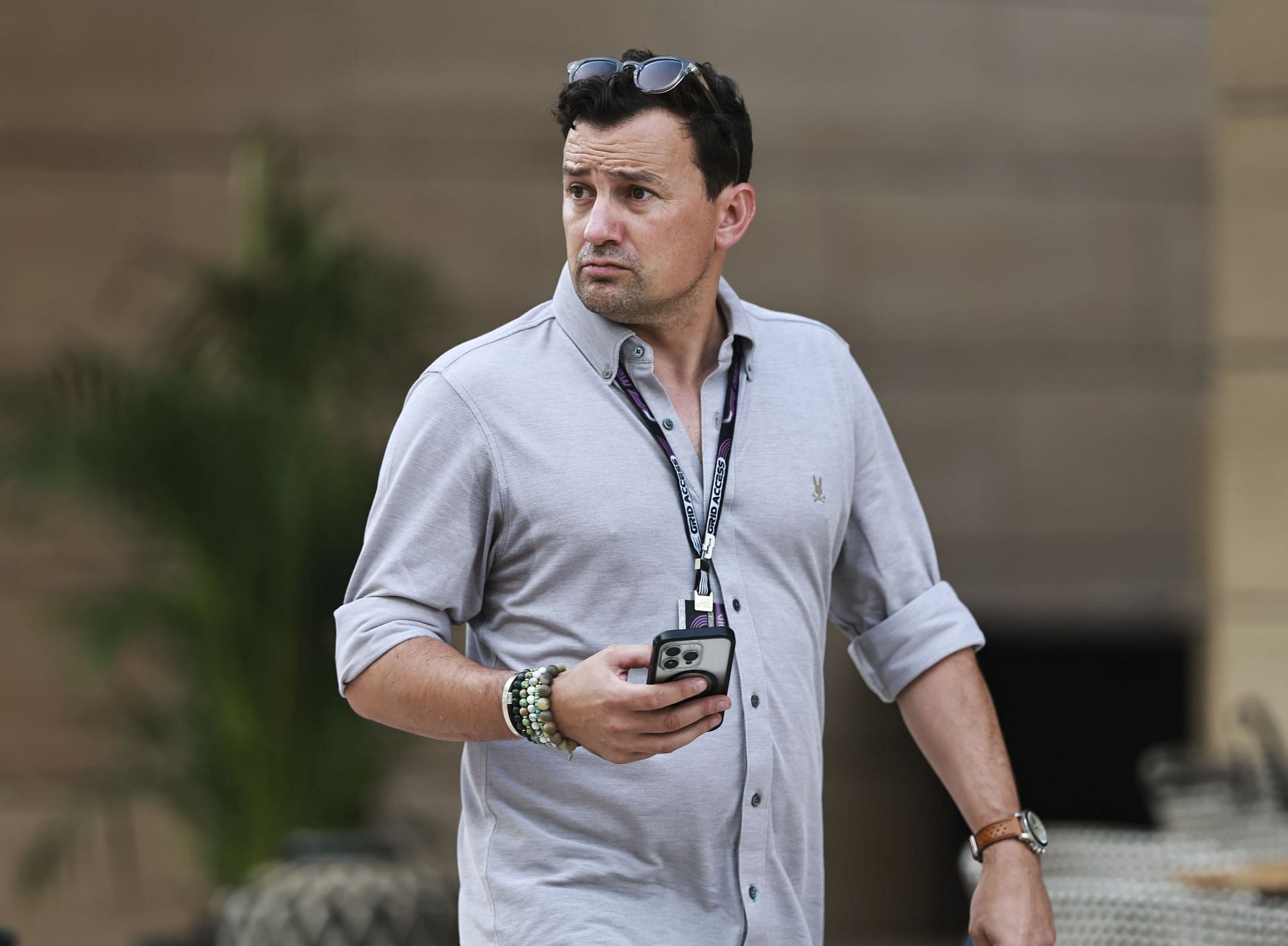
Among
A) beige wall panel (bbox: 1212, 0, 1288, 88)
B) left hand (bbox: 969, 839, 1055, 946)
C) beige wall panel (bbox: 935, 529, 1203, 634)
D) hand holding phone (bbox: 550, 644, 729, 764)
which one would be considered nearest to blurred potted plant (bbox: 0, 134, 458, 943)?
beige wall panel (bbox: 1212, 0, 1288, 88)

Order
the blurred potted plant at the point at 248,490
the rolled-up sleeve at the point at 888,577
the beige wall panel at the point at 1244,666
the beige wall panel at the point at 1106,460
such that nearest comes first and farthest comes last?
the rolled-up sleeve at the point at 888,577
the blurred potted plant at the point at 248,490
the beige wall panel at the point at 1244,666
the beige wall panel at the point at 1106,460

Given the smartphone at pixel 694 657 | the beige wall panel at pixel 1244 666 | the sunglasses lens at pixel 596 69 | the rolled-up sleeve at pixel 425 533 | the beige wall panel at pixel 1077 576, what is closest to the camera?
the smartphone at pixel 694 657

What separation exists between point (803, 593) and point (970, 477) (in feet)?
22.2

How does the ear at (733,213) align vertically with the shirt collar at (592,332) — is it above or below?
above

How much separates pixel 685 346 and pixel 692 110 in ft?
1.18

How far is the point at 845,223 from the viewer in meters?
9.17

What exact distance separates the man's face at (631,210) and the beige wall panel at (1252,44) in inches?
198

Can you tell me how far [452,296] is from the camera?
8.48 metres

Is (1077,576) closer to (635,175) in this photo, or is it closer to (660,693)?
(635,175)

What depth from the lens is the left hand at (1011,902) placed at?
2.51m

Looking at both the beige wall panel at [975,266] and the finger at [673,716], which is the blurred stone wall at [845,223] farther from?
the finger at [673,716]

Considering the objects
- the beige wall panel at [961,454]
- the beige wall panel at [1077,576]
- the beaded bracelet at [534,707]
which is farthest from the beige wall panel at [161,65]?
the beaded bracelet at [534,707]

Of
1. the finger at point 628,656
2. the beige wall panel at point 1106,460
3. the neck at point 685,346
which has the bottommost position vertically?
the beige wall panel at point 1106,460

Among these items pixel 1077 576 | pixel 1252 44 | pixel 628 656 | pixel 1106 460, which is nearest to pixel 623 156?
pixel 628 656
